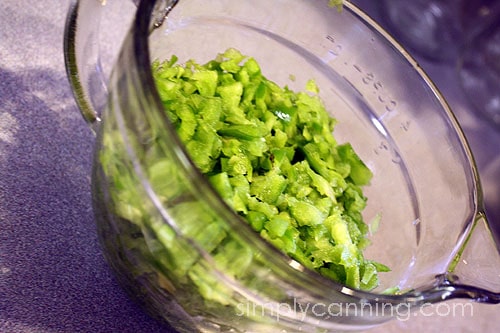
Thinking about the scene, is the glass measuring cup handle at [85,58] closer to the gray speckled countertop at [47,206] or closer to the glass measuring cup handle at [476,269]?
the gray speckled countertop at [47,206]

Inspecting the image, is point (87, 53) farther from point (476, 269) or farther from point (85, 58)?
point (476, 269)

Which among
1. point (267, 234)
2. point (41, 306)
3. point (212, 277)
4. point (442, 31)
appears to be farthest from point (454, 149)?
point (442, 31)

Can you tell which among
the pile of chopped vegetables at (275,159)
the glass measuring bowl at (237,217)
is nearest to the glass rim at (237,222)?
the glass measuring bowl at (237,217)

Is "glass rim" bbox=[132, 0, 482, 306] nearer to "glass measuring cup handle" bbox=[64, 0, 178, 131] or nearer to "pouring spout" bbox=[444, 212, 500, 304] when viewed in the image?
"pouring spout" bbox=[444, 212, 500, 304]

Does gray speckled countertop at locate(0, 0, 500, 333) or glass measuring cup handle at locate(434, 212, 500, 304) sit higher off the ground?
glass measuring cup handle at locate(434, 212, 500, 304)

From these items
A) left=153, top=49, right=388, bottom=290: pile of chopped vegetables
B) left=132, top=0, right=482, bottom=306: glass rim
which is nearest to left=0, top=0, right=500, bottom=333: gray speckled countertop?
left=153, top=49, right=388, bottom=290: pile of chopped vegetables

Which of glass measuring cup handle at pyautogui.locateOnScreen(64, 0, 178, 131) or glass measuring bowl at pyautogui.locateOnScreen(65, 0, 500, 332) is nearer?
glass measuring bowl at pyautogui.locateOnScreen(65, 0, 500, 332)

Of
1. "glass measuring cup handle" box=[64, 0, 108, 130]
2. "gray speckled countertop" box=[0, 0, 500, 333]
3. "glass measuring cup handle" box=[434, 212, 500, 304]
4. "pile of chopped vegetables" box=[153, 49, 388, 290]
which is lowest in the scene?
"gray speckled countertop" box=[0, 0, 500, 333]

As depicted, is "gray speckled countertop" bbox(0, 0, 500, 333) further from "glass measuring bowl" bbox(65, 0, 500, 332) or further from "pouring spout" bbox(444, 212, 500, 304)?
"pouring spout" bbox(444, 212, 500, 304)
